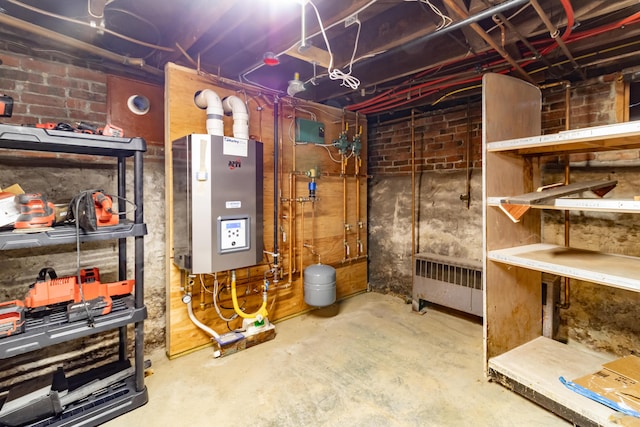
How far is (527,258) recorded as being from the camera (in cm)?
185

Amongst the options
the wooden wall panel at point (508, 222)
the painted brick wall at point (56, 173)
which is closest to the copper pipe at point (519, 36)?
the wooden wall panel at point (508, 222)

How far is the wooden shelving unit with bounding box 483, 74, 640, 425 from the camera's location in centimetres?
160

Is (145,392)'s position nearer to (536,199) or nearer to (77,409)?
(77,409)

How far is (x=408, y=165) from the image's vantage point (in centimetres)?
352

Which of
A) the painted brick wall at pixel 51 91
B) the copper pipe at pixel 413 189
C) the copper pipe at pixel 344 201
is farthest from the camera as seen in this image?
the copper pipe at pixel 344 201

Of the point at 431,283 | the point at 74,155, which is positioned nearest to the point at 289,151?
the point at 74,155

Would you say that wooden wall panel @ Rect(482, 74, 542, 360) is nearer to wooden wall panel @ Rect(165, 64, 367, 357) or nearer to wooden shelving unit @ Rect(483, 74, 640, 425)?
wooden shelving unit @ Rect(483, 74, 640, 425)

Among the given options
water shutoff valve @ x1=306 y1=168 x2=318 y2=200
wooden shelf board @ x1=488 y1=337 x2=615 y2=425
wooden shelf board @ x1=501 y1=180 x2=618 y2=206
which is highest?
water shutoff valve @ x1=306 y1=168 x2=318 y2=200

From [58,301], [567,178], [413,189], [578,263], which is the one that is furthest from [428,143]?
[58,301]

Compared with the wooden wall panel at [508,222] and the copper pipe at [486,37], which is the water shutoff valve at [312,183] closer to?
the wooden wall panel at [508,222]

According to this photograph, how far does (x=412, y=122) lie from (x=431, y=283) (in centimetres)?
173

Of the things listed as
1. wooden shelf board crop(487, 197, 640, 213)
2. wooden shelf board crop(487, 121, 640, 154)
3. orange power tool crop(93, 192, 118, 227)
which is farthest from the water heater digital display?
wooden shelf board crop(487, 197, 640, 213)

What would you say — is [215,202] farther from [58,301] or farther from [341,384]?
[341,384]

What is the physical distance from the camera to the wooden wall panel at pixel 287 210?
234 centimetres
